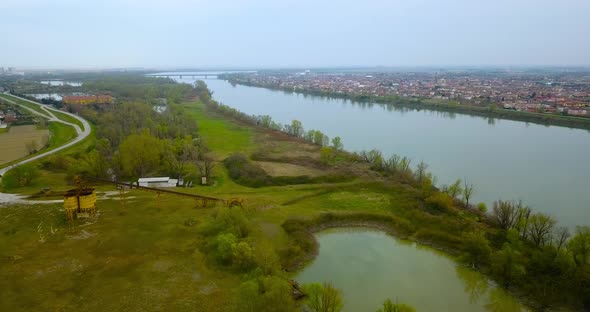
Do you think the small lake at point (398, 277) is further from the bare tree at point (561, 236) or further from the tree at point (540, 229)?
the bare tree at point (561, 236)

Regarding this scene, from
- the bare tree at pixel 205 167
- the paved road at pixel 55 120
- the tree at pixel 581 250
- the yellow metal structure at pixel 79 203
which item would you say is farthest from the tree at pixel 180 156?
the tree at pixel 581 250

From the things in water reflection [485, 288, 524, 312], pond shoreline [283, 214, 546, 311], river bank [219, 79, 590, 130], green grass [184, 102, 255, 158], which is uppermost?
river bank [219, 79, 590, 130]

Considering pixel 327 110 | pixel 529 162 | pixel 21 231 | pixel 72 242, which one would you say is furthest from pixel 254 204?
pixel 327 110

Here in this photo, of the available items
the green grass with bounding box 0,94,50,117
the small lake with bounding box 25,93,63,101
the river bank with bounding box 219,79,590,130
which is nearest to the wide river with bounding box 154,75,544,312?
the river bank with bounding box 219,79,590,130

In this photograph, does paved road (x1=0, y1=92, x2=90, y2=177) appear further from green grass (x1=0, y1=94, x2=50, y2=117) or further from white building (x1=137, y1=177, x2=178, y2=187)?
white building (x1=137, y1=177, x2=178, y2=187)

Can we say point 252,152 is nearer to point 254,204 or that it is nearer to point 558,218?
point 254,204

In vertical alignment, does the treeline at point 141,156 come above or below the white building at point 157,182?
above
